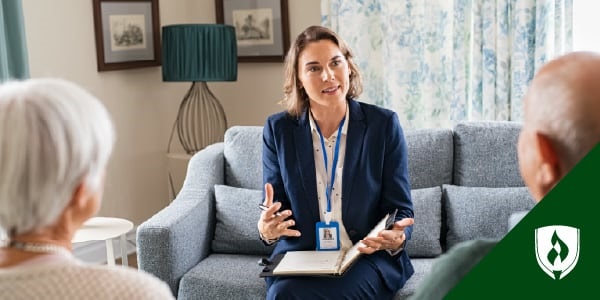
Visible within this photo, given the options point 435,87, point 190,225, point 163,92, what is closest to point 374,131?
point 190,225

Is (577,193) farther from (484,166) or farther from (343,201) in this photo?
(484,166)

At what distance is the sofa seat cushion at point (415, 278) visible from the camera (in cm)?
298

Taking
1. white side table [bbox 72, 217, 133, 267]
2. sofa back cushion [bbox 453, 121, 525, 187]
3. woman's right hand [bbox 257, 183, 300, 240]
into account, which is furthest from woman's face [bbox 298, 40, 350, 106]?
white side table [bbox 72, 217, 133, 267]

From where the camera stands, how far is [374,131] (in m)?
3.07

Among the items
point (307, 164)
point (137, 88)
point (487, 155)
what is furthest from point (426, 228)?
point (137, 88)

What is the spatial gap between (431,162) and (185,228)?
1070 millimetres

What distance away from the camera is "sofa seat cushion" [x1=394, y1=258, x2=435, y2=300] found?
2978mm

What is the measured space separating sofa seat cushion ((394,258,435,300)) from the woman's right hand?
449mm

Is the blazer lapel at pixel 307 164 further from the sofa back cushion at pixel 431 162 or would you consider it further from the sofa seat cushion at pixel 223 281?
the sofa back cushion at pixel 431 162

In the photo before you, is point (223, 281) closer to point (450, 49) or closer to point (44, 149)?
point (450, 49)

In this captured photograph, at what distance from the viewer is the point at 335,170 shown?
3.07 metres

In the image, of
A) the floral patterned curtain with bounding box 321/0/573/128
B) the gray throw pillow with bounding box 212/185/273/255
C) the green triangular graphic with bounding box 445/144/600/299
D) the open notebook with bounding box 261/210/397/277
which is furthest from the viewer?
the floral patterned curtain with bounding box 321/0/573/128

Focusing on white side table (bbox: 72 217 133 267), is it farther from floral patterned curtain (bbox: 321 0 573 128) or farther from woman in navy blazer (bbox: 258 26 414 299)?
floral patterned curtain (bbox: 321 0 573 128)

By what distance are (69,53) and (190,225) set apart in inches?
64.1
